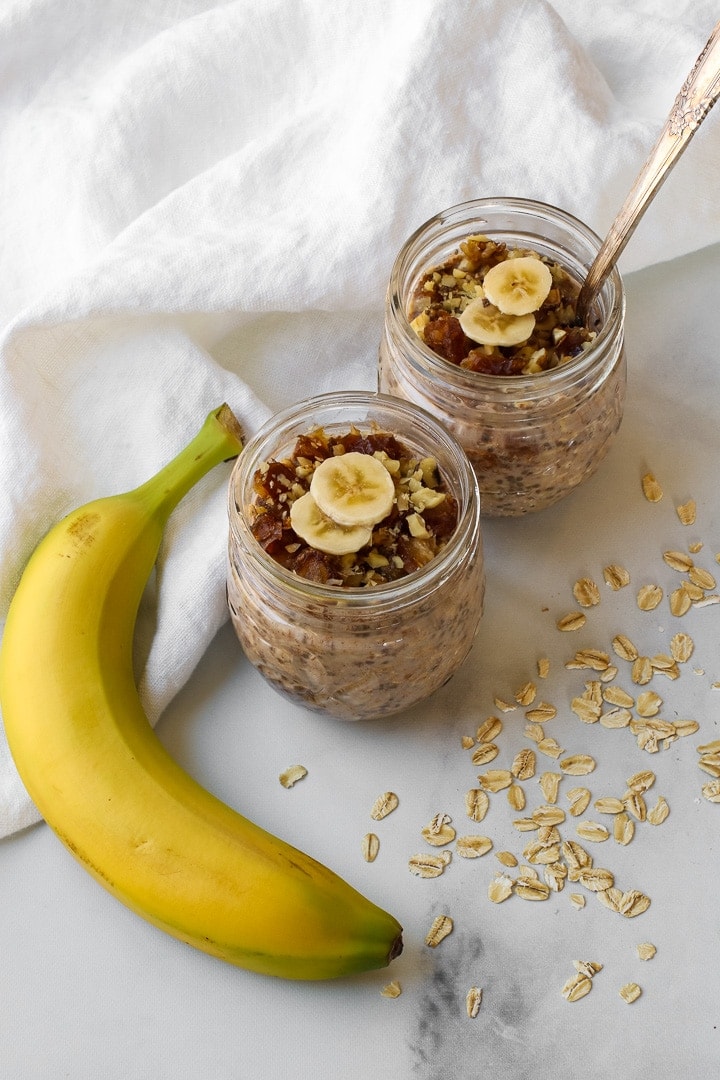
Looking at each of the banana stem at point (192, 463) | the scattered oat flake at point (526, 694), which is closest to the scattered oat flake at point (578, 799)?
the scattered oat flake at point (526, 694)

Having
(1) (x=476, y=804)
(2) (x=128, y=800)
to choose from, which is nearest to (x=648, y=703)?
(1) (x=476, y=804)

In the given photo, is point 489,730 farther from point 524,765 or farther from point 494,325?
point 494,325

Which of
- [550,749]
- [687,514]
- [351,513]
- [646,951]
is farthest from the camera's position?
[687,514]

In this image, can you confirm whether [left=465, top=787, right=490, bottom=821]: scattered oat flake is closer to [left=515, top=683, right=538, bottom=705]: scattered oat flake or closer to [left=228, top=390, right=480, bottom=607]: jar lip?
[left=515, top=683, right=538, bottom=705]: scattered oat flake

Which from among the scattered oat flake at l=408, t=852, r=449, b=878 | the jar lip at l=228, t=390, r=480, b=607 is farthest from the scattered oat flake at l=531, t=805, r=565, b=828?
the jar lip at l=228, t=390, r=480, b=607

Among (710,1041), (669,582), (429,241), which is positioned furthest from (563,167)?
(710,1041)
